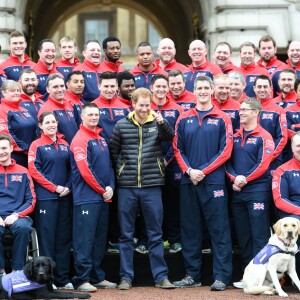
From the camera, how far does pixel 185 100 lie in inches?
498

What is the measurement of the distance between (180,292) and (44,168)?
2168mm

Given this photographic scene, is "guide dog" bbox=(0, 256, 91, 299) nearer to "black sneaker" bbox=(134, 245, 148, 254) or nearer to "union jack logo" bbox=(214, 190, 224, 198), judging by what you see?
"black sneaker" bbox=(134, 245, 148, 254)

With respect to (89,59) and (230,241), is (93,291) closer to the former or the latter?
(230,241)

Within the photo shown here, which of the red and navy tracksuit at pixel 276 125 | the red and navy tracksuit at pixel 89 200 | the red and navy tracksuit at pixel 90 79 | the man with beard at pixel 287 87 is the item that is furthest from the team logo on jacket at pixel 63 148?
the man with beard at pixel 287 87

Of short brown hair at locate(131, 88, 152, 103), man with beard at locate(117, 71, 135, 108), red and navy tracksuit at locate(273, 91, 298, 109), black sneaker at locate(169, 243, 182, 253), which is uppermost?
man with beard at locate(117, 71, 135, 108)

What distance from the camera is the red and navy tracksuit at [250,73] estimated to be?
13.6 m

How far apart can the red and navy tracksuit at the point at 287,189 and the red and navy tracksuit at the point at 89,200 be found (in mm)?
1948

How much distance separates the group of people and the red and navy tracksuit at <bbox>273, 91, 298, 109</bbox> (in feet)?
2.21

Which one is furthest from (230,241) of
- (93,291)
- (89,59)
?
(89,59)

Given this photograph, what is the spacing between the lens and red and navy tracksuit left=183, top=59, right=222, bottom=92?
13.4m

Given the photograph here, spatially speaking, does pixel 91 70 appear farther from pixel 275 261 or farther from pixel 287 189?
pixel 275 261

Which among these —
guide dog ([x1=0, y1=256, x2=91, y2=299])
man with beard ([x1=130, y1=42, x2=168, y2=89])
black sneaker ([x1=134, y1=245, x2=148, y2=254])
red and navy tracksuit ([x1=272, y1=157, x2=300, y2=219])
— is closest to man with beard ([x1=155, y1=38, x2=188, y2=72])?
man with beard ([x1=130, y1=42, x2=168, y2=89])

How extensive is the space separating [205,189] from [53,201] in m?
1.80

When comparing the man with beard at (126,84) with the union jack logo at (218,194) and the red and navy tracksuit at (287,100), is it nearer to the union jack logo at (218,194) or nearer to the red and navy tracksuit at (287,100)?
the union jack logo at (218,194)
